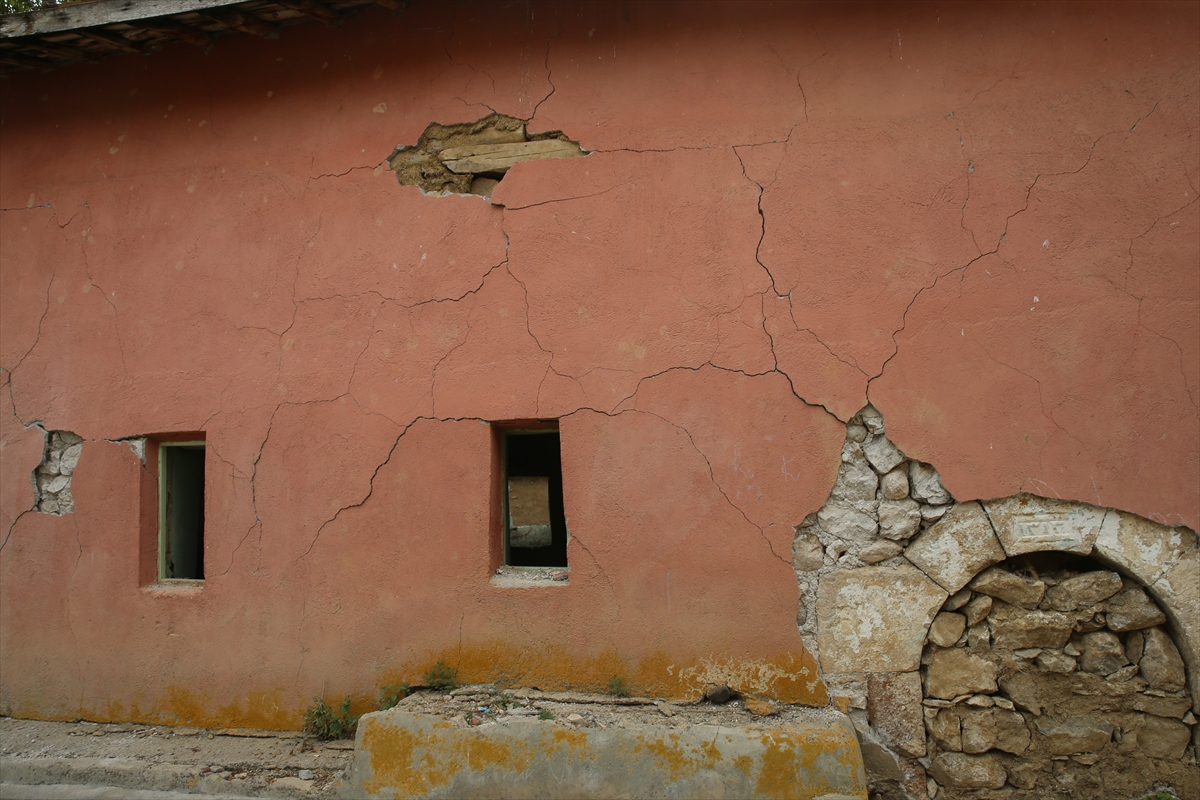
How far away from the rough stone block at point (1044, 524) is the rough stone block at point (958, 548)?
0.05 meters

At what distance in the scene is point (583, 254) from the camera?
3.51 m

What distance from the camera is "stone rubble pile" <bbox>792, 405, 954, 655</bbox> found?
3160mm

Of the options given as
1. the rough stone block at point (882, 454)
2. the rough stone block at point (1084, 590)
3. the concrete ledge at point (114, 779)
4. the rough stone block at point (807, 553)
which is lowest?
the concrete ledge at point (114, 779)

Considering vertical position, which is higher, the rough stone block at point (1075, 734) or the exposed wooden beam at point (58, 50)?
the exposed wooden beam at point (58, 50)

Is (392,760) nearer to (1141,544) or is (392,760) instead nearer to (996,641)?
(996,641)

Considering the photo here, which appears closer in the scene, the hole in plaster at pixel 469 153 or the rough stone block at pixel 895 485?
the rough stone block at pixel 895 485

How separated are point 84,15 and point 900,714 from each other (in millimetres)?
5027

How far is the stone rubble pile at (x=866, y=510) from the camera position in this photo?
124 inches

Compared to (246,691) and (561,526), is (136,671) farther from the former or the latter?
(561,526)

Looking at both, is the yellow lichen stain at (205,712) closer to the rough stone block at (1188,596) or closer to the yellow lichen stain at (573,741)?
the yellow lichen stain at (573,741)

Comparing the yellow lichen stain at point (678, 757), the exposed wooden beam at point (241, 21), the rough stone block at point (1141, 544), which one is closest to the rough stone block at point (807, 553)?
the yellow lichen stain at point (678, 757)

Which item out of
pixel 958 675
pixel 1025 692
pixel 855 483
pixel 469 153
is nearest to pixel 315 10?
pixel 469 153

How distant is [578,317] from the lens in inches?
137

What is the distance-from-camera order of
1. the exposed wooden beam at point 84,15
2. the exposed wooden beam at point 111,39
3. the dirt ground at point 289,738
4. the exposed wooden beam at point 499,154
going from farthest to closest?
the exposed wooden beam at point 111,39 → the exposed wooden beam at point 499,154 → the exposed wooden beam at point 84,15 → the dirt ground at point 289,738
